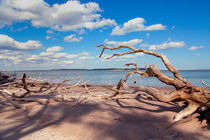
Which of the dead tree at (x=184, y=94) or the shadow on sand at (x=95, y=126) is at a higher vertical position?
the dead tree at (x=184, y=94)

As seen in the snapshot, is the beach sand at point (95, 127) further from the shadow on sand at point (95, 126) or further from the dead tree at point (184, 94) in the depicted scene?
the dead tree at point (184, 94)

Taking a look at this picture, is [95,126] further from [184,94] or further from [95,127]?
[184,94]

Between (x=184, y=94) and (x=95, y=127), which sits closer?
(x=95, y=127)

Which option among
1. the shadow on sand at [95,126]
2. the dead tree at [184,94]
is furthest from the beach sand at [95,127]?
the dead tree at [184,94]

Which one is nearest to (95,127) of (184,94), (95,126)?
(95,126)

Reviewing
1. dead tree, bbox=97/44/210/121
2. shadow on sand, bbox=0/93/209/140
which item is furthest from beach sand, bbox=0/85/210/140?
dead tree, bbox=97/44/210/121

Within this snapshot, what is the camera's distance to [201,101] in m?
2.58

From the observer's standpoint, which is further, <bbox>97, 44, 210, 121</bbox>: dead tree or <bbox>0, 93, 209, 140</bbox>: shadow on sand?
<bbox>97, 44, 210, 121</bbox>: dead tree

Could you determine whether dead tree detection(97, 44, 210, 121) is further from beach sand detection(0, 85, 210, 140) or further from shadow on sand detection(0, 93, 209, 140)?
shadow on sand detection(0, 93, 209, 140)

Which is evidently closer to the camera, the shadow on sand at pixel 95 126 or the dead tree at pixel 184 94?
the shadow on sand at pixel 95 126

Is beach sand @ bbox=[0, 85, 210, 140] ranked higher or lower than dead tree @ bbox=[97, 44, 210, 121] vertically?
lower

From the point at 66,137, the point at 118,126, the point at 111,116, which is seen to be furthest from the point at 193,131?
the point at 66,137

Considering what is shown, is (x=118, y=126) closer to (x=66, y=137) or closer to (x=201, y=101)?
(x=66, y=137)

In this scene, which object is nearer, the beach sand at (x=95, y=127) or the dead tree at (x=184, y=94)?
the beach sand at (x=95, y=127)
